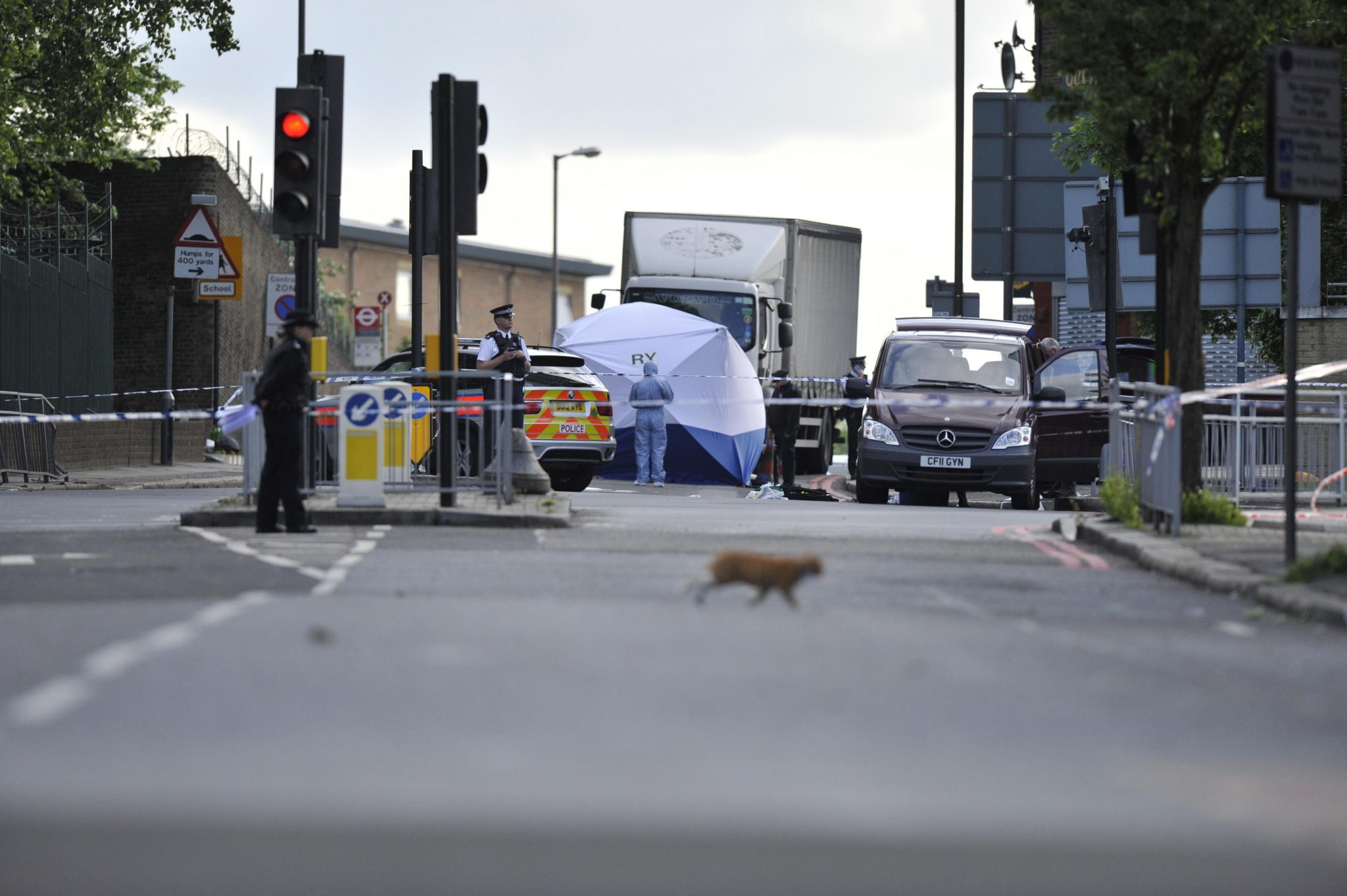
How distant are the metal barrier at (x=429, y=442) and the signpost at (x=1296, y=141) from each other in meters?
6.70

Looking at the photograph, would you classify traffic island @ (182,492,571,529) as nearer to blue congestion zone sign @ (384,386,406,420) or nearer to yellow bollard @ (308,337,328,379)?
blue congestion zone sign @ (384,386,406,420)

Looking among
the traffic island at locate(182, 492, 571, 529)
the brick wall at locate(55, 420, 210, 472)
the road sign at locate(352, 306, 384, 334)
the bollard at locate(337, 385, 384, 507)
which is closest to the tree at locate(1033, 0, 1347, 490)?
the traffic island at locate(182, 492, 571, 529)

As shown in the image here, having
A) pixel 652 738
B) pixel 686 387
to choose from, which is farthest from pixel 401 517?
pixel 686 387

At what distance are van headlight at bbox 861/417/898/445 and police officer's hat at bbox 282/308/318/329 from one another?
844cm

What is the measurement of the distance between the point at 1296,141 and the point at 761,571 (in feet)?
14.0

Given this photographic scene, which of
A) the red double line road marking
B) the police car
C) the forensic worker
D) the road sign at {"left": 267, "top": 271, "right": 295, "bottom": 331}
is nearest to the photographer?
the red double line road marking

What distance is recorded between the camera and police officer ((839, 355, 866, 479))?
25.5m

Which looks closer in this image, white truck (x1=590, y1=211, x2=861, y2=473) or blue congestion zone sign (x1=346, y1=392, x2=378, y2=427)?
blue congestion zone sign (x1=346, y1=392, x2=378, y2=427)

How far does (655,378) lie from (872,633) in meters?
18.0

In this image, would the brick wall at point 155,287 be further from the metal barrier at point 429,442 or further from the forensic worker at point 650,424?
the metal barrier at point 429,442

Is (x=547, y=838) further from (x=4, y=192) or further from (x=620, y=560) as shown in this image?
(x=4, y=192)

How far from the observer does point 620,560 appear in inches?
474

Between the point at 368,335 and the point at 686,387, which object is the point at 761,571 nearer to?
the point at 686,387

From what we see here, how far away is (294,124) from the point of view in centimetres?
1594
